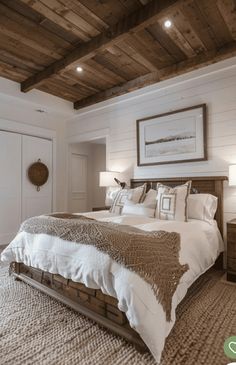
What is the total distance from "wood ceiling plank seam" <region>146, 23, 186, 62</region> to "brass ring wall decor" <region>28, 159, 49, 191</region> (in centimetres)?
327

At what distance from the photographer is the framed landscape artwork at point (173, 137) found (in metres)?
3.33

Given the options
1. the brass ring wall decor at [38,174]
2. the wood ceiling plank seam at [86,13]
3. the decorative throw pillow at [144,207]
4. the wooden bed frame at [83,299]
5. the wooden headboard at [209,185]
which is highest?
the wood ceiling plank seam at [86,13]

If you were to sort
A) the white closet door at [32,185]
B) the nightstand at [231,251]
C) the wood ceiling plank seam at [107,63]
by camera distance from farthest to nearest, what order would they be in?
1. the white closet door at [32,185]
2. the wood ceiling plank seam at [107,63]
3. the nightstand at [231,251]

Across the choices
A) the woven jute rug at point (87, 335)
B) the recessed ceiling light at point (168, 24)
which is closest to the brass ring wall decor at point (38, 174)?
the woven jute rug at point (87, 335)

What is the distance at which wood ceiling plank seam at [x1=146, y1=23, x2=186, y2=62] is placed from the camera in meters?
2.60

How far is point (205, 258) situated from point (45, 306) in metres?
1.58

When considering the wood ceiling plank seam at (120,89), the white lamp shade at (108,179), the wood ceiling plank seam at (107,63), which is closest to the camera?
the wood ceiling plank seam at (107,63)

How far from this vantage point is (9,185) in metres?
4.39

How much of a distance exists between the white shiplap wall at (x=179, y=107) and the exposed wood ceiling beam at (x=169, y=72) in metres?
0.12

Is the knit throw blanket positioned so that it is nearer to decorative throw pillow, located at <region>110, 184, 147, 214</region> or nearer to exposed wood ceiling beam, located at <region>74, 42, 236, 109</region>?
decorative throw pillow, located at <region>110, 184, 147, 214</region>

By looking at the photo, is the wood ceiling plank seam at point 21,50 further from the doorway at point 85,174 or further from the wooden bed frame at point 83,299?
the wooden bed frame at point 83,299

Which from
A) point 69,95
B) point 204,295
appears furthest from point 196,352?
point 69,95

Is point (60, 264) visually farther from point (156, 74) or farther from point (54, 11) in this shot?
point (156, 74)

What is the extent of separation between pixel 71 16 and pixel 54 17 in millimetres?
184
